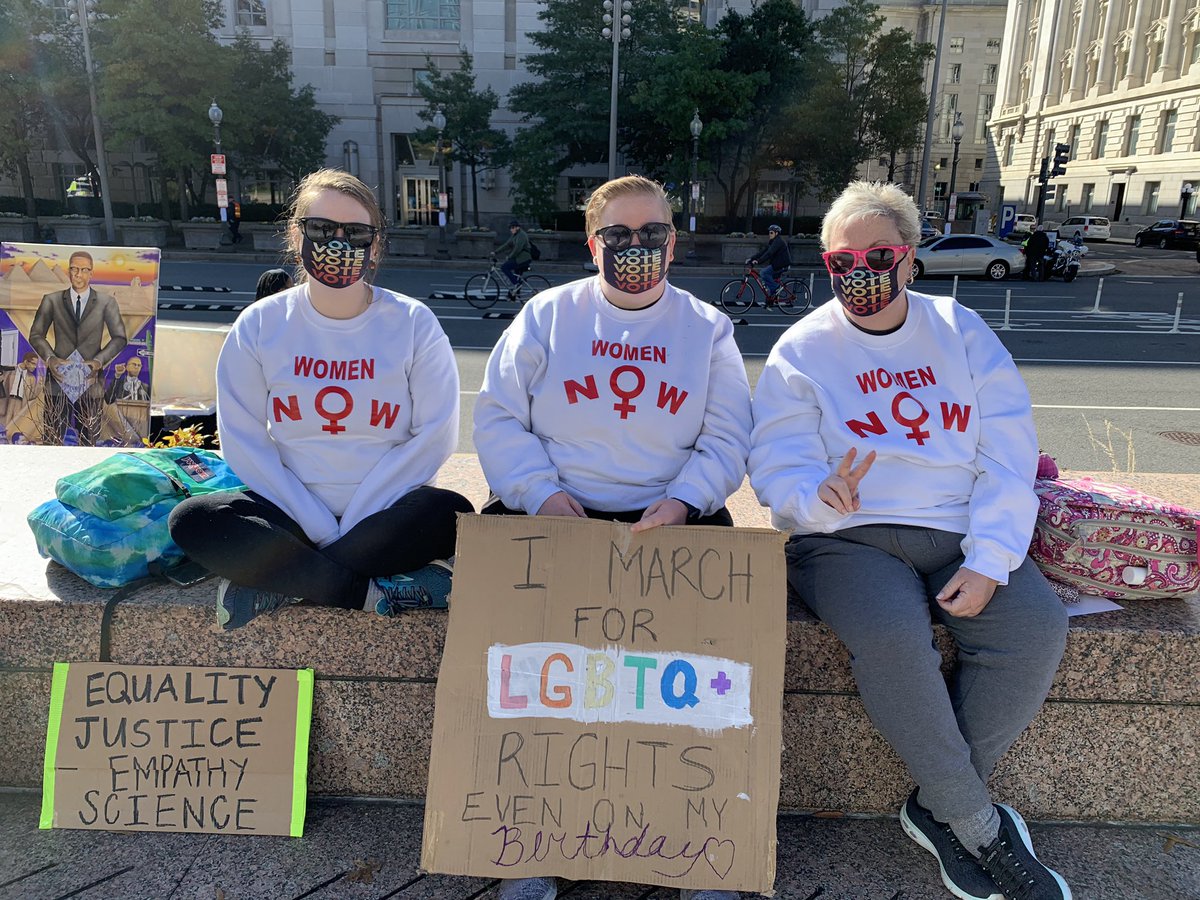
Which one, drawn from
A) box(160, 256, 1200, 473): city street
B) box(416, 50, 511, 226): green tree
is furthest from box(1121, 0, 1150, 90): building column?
box(416, 50, 511, 226): green tree

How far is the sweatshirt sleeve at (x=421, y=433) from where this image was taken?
105 inches

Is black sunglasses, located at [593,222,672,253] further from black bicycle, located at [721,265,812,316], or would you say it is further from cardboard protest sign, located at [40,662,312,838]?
black bicycle, located at [721,265,812,316]

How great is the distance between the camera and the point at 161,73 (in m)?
29.3

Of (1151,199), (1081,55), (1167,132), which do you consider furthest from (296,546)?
(1081,55)

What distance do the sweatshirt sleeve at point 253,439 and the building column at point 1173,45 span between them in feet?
212

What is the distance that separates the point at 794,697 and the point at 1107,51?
71.6 m

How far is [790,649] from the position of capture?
2.55m

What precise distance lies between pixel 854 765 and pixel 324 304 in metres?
2.25

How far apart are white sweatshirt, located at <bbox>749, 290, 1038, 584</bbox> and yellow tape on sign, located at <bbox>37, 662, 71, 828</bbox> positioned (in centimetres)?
217

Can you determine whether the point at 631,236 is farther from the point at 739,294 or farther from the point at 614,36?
the point at 614,36

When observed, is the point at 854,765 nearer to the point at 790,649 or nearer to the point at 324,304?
the point at 790,649

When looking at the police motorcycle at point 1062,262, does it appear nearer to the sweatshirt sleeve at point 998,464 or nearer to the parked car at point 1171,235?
the parked car at point 1171,235

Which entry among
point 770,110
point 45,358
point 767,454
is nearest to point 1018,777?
point 767,454

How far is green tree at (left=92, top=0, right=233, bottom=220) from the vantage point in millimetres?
28750
